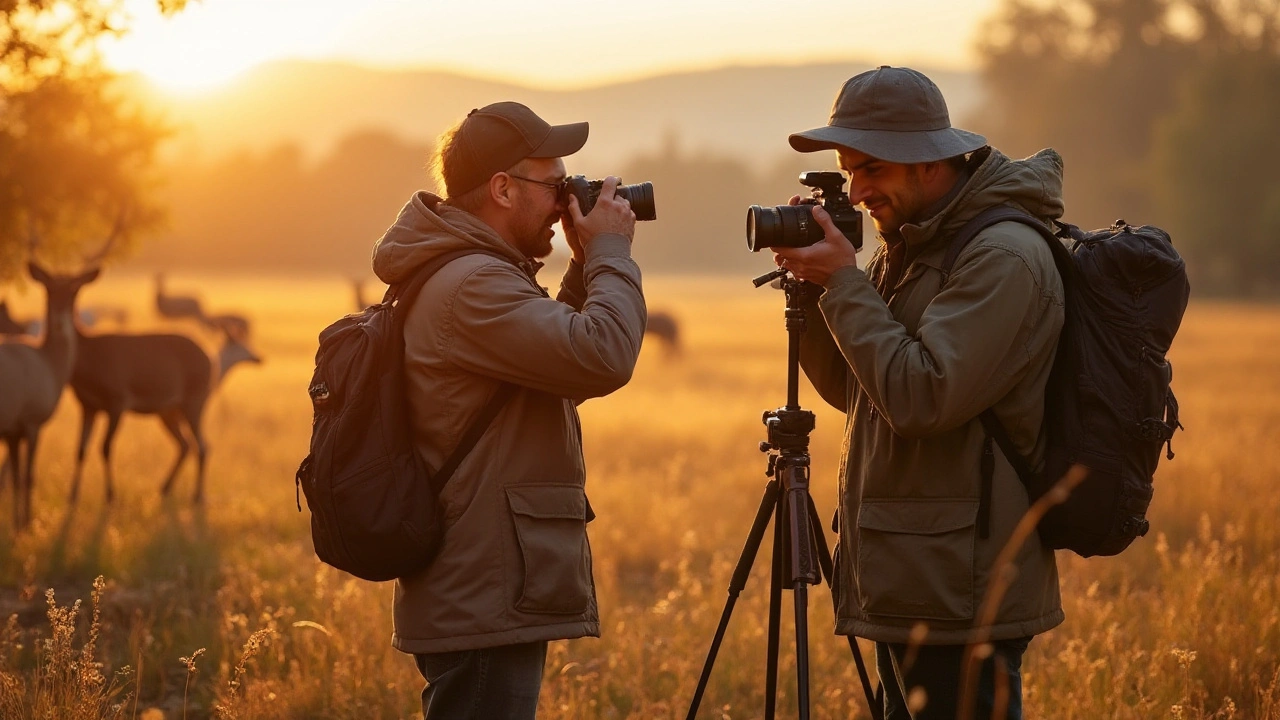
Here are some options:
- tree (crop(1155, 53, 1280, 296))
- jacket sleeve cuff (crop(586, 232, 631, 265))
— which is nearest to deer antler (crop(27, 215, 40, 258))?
jacket sleeve cuff (crop(586, 232, 631, 265))

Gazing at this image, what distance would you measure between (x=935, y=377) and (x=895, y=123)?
2.39 ft

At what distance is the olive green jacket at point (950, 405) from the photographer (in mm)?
2986

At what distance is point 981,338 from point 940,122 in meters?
0.66

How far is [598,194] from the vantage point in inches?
132

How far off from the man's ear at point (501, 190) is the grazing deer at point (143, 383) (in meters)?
6.52

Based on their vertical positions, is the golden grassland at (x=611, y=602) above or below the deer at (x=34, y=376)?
below

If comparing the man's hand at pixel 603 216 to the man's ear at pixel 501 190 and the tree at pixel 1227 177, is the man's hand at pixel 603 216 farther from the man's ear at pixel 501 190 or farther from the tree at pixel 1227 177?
the tree at pixel 1227 177

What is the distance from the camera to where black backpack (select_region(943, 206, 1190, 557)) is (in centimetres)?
304

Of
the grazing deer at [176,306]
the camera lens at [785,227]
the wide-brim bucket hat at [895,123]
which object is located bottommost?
the camera lens at [785,227]

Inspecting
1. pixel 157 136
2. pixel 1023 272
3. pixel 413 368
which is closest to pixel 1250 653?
pixel 1023 272

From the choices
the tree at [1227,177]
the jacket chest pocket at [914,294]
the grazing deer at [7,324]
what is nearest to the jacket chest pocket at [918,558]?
the jacket chest pocket at [914,294]

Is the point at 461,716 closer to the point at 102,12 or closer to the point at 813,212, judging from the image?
the point at 813,212

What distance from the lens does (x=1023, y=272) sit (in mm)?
3002

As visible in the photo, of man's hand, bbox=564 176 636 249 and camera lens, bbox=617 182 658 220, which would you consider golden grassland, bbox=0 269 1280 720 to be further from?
camera lens, bbox=617 182 658 220
